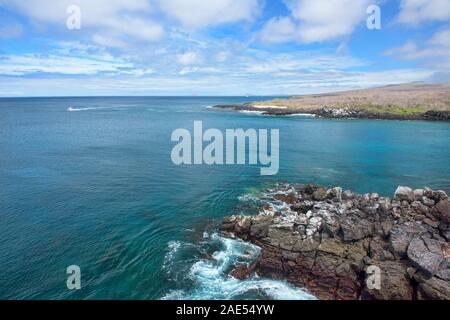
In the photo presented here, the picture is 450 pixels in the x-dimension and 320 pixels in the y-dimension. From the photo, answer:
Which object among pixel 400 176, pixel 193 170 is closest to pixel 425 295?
pixel 400 176

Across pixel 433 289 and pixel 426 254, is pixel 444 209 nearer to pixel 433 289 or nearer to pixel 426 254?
pixel 426 254

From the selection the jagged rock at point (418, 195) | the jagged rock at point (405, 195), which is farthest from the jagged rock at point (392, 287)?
the jagged rock at point (418, 195)

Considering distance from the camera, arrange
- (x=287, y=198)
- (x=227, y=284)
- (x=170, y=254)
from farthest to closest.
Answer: (x=287, y=198), (x=170, y=254), (x=227, y=284)

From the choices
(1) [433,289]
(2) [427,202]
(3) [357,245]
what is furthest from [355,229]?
(2) [427,202]

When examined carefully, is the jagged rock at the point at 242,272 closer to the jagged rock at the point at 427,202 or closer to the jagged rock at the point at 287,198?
the jagged rock at the point at 287,198

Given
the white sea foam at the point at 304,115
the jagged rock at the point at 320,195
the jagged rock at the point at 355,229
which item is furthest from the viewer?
the white sea foam at the point at 304,115

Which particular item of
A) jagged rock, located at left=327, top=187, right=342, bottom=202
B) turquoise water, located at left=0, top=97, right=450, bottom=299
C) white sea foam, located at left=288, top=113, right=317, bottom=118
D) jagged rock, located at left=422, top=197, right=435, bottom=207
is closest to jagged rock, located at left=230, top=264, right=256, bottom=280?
turquoise water, located at left=0, top=97, right=450, bottom=299

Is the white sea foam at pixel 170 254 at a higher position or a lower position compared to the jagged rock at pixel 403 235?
lower

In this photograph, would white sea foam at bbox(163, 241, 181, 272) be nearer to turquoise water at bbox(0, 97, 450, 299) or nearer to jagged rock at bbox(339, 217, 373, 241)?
turquoise water at bbox(0, 97, 450, 299)
